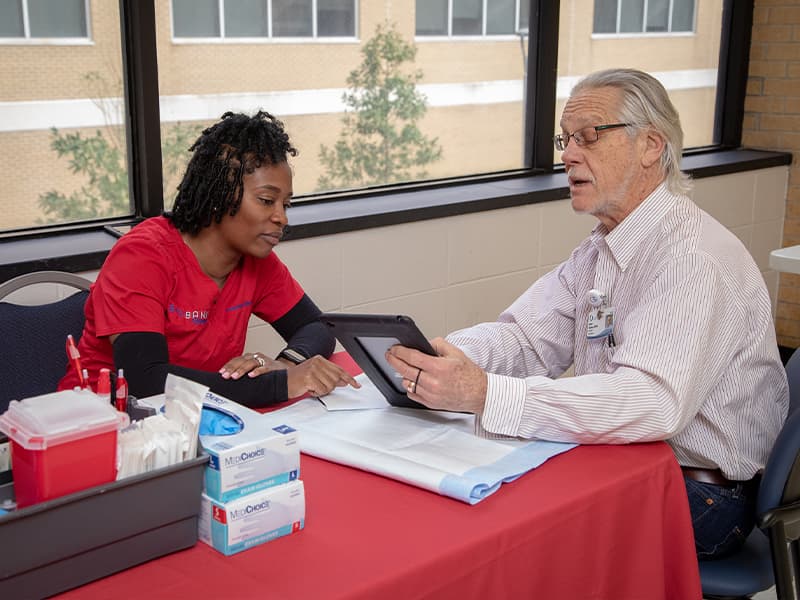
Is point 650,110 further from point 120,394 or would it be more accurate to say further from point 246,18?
point 246,18

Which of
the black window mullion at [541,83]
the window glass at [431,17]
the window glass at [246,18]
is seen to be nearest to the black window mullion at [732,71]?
the black window mullion at [541,83]

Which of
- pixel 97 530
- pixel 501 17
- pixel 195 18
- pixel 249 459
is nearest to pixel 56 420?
pixel 97 530

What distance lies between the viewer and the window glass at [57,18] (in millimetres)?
2545

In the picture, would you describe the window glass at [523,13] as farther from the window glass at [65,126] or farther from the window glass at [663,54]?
the window glass at [65,126]

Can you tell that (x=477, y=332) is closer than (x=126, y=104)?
Yes

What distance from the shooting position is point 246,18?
2979 mm

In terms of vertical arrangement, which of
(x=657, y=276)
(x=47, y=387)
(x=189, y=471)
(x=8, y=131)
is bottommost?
(x=47, y=387)

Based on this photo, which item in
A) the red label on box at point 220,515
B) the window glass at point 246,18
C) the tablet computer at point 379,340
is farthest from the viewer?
the window glass at point 246,18

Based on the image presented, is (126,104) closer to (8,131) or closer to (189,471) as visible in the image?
(8,131)

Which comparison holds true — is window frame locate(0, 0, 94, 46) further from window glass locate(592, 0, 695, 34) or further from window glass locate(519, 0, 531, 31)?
window glass locate(592, 0, 695, 34)

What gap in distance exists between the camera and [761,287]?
1796mm

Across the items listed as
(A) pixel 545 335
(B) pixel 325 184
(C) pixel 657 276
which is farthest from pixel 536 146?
(C) pixel 657 276

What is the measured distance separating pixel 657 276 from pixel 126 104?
1.72 m

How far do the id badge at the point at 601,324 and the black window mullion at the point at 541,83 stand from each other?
2.16 metres
